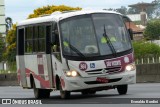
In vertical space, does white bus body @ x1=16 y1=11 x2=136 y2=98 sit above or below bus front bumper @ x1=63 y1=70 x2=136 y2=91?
above

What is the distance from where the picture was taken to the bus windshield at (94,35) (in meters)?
23.8

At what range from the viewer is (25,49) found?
2795 cm

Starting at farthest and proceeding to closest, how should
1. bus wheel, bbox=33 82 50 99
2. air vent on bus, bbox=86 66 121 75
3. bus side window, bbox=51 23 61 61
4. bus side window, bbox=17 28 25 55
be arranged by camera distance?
bus side window, bbox=17 28 25 55, bus wheel, bbox=33 82 50 99, bus side window, bbox=51 23 61 61, air vent on bus, bbox=86 66 121 75

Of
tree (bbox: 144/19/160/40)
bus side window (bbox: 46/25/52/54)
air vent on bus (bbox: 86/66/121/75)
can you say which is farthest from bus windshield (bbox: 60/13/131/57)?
tree (bbox: 144/19/160/40)

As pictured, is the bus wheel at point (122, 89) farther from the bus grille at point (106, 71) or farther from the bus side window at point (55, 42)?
the bus side window at point (55, 42)

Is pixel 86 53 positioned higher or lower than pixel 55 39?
lower

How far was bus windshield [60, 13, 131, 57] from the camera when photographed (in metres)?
23.8

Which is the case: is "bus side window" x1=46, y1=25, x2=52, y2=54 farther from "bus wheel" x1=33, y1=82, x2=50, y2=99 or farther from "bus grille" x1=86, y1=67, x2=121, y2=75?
"bus wheel" x1=33, y1=82, x2=50, y2=99

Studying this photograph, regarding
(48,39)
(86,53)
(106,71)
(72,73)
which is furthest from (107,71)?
(48,39)

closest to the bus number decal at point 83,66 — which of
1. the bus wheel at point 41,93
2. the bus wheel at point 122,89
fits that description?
the bus wheel at point 122,89

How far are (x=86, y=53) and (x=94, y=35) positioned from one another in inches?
24.7

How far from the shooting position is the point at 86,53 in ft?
77.7

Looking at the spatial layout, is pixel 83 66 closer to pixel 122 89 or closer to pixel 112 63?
pixel 112 63

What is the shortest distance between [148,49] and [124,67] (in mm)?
61382
